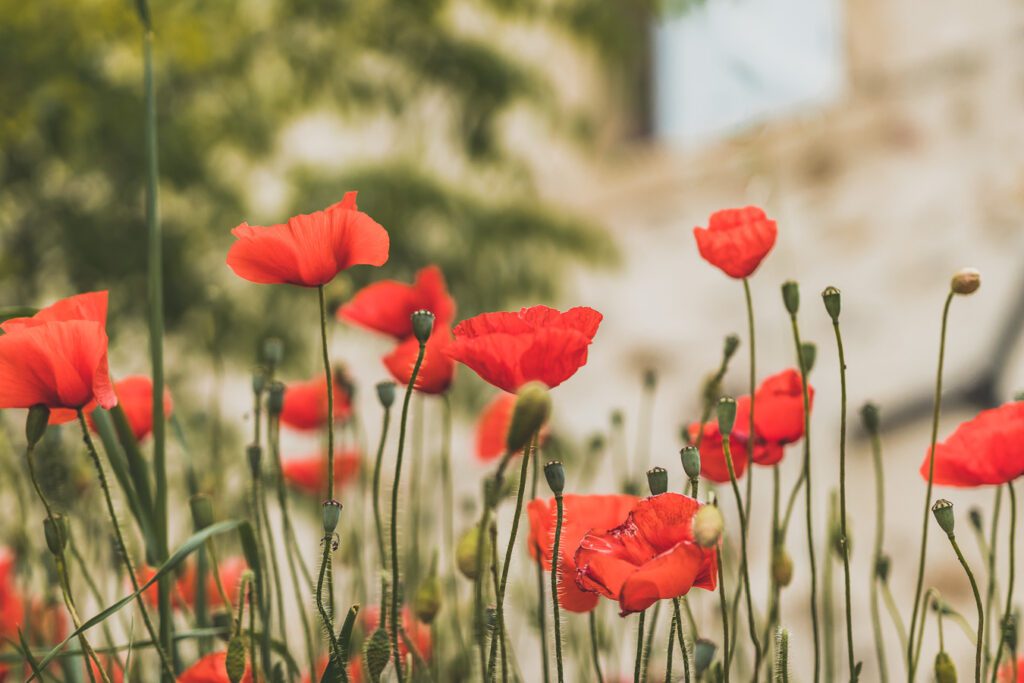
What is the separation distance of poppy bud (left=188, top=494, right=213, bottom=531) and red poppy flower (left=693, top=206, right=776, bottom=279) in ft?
0.82

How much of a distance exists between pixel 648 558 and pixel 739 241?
16 centimetres

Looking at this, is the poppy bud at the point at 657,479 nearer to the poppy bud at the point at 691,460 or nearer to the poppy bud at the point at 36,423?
the poppy bud at the point at 691,460

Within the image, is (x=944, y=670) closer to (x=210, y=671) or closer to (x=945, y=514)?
(x=945, y=514)

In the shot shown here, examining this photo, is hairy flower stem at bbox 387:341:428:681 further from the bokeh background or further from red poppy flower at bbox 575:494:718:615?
the bokeh background

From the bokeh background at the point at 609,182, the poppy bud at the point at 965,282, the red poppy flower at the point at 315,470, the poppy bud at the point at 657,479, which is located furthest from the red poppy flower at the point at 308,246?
the bokeh background at the point at 609,182

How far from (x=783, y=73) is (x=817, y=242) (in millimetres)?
390

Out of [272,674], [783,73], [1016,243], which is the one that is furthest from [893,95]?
[272,674]

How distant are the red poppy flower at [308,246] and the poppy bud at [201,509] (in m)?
0.11

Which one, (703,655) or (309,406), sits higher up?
(309,406)

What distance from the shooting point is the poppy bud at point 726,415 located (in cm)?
42

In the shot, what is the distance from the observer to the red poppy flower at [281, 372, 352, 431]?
0.71 m

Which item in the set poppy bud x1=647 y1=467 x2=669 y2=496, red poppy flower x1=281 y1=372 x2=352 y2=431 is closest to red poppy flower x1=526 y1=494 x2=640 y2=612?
poppy bud x1=647 y1=467 x2=669 y2=496

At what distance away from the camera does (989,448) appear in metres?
0.42

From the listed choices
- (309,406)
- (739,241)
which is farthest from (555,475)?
(309,406)
